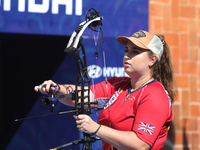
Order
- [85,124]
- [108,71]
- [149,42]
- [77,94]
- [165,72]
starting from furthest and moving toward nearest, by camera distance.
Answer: [108,71] → [165,72] → [149,42] → [77,94] → [85,124]

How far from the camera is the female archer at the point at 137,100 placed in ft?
5.32

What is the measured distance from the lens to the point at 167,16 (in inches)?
158

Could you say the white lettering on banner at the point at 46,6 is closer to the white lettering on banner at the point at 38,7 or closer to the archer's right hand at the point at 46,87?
the white lettering on banner at the point at 38,7

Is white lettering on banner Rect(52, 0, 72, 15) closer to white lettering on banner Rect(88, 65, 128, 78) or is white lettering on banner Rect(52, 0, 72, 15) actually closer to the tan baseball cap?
white lettering on banner Rect(88, 65, 128, 78)

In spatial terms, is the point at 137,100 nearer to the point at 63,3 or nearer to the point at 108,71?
the point at 108,71

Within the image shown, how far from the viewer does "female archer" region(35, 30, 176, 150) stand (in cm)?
162

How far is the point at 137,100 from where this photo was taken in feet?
5.94

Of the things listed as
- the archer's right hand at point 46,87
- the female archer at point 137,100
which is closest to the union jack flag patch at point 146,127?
the female archer at point 137,100

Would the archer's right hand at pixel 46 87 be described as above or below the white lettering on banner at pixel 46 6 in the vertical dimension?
below

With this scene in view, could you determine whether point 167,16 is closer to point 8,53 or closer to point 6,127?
point 8,53

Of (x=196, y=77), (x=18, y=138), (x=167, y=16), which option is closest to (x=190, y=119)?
(x=196, y=77)

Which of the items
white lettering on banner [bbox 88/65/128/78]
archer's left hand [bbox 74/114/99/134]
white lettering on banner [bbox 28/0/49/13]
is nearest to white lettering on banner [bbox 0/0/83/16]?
white lettering on banner [bbox 28/0/49/13]

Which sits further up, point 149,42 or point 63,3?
point 63,3

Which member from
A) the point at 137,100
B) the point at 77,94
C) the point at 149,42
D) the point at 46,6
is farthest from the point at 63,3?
the point at 137,100
